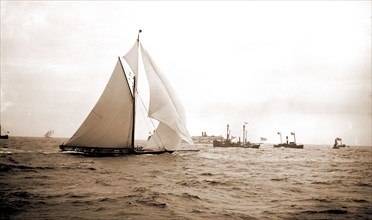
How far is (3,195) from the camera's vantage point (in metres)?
12.8

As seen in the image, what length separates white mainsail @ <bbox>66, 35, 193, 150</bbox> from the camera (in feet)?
125

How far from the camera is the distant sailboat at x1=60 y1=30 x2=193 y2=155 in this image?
126 ft

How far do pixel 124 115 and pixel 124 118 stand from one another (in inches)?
15.8

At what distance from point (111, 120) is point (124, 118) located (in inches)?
74.8

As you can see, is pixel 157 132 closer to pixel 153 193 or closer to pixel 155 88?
pixel 155 88

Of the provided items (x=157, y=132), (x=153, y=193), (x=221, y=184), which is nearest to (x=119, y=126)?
(x=157, y=132)

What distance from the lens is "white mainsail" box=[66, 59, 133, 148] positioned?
125ft

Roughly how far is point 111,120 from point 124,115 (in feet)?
6.62

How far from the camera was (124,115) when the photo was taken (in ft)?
131

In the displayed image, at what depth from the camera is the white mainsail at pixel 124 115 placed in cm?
3822

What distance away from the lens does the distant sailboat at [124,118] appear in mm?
38281

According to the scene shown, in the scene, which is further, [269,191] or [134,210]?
[269,191]

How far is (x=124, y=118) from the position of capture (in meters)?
39.7

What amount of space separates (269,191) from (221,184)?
3.42 m
